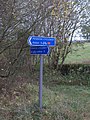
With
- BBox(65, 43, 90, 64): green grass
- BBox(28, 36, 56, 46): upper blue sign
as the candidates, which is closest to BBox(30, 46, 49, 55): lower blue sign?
BBox(28, 36, 56, 46): upper blue sign

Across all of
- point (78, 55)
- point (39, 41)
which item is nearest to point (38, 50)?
point (39, 41)

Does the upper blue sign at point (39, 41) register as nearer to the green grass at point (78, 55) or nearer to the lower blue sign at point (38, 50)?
the lower blue sign at point (38, 50)

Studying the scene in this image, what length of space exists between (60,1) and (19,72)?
9.04 feet

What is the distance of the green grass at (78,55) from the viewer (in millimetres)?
15671

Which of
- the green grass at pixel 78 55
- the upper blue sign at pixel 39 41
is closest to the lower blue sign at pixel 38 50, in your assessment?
the upper blue sign at pixel 39 41

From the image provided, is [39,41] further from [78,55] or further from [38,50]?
[78,55]

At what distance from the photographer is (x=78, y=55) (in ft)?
53.3

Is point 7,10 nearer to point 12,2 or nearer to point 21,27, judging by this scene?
point 12,2

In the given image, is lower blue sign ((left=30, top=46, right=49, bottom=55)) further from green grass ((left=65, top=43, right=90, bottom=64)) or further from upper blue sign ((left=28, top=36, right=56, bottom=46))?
green grass ((left=65, top=43, right=90, bottom=64))

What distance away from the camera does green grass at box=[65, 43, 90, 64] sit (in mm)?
15671

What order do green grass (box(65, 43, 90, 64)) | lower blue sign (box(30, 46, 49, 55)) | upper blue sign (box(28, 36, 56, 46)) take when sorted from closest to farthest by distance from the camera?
upper blue sign (box(28, 36, 56, 46)) → lower blue sign (box(30, 46, 49, 55)) → green grass (box(65, 43, 90, 64))

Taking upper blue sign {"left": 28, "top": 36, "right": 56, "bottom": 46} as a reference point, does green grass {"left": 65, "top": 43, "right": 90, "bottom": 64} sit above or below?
below

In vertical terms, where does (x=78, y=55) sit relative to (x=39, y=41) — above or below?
below

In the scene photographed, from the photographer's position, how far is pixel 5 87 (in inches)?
319
